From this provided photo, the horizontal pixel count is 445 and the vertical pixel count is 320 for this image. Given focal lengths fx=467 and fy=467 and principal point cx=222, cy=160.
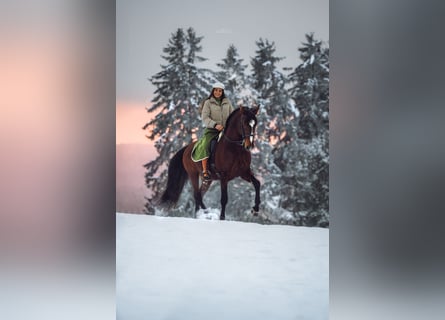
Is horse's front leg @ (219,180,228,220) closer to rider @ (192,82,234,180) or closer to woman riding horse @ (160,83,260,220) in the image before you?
woman riding horse @ (160,83,260,220)

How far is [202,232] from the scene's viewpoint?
194 inches

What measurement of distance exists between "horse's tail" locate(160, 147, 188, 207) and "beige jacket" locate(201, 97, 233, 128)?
426 mm

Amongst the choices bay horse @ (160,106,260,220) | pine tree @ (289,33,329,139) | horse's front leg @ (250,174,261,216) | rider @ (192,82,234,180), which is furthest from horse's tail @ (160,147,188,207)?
pine tree @ (289,33,329,139)

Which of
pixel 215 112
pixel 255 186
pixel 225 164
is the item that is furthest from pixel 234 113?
pixel 255 186

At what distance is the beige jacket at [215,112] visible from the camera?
4944 mm

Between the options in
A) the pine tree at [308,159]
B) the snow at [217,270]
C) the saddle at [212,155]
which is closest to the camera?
the snow at [217,270]

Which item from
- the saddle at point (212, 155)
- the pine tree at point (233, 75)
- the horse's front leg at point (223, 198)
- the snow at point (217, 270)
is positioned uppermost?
the pine tree at point (233, 75)

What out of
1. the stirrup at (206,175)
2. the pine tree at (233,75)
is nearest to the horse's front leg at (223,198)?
the stirrup at (206,175)

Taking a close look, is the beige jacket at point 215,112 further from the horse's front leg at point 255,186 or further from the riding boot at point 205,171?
the horse's front leg at point 255,186

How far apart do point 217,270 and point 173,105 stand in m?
1.84

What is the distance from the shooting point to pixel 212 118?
4.99 metres
